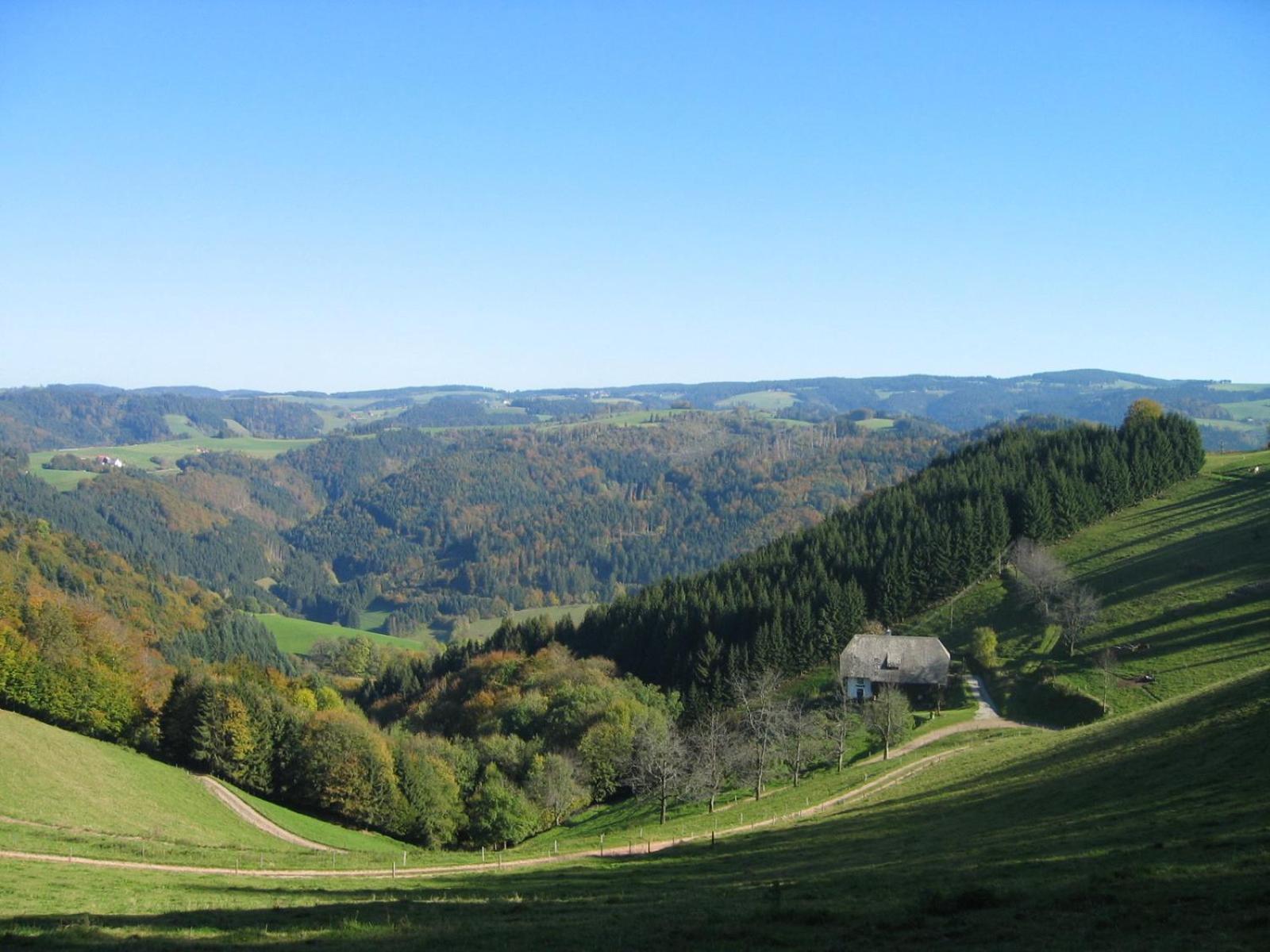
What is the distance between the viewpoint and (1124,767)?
33.3 meters

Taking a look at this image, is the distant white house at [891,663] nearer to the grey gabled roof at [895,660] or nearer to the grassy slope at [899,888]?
the grey gabled roof at [895,660]

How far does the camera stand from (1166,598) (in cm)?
7762

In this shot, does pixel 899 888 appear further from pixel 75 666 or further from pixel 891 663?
pixel 75 666

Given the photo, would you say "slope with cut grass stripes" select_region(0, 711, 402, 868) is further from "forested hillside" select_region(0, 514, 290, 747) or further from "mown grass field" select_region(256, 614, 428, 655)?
"mown grass field" select_region(256, 614, 428, 655)

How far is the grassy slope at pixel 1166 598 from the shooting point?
64.4 meters

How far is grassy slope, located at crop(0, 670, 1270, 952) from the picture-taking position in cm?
1891

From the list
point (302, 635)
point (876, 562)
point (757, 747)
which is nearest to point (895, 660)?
point (876, 562)

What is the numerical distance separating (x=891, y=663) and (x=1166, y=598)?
24945 mm

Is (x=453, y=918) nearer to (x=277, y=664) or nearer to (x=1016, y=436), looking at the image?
(x=1016, y=436)

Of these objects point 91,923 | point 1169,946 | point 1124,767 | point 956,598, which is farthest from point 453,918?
point 956,598

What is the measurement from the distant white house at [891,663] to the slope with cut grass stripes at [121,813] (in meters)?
41.3

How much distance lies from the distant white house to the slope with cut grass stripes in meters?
41.3

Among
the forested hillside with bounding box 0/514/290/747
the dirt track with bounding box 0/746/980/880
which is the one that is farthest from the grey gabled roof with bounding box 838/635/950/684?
the forested hillside with bounding box 0/514/290/747

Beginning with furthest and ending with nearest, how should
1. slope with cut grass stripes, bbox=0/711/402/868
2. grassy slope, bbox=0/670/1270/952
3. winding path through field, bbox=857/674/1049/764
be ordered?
1. winding path through field, bbox=857/674/1049/764
2. slope with cut grass stripes, bbox=0/711/402/868
3. grassy slope, bbox=0/670/1270/952
